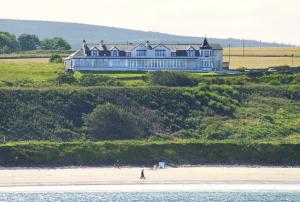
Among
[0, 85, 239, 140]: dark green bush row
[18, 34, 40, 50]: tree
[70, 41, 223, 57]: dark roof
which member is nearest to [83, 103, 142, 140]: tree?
[0, 85, 239, 140]: dark green bush row

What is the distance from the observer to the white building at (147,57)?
105 meters

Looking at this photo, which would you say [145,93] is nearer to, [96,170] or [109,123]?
[109,123]

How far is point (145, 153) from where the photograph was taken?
65688mm

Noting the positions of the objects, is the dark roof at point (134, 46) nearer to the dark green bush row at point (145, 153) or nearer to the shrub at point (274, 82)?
the shrub at point (274, 82)

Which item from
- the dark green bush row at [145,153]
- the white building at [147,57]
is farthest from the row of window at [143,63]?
the dark green bush row at [145,153]

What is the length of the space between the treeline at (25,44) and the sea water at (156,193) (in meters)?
95.7

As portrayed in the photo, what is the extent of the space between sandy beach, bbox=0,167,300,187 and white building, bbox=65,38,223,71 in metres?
42.9

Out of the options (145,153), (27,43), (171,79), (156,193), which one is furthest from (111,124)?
(27,43)

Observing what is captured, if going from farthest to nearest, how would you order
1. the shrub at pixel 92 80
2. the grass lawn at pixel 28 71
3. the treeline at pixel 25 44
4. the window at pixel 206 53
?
the treeline at pixel 25 44 → the window at pixel 206 53 → the grass lawn at pixel 28 71 → the shrub at pixel 92 80

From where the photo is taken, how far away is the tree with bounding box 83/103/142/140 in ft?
238

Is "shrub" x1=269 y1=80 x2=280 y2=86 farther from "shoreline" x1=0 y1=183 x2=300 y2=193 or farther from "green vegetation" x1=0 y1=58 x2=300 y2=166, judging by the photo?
"shoreline" x1=0 y1=183 x2=300 y2=193

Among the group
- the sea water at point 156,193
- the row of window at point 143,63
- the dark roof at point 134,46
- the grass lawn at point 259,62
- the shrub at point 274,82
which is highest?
the dark roof at point 134,46

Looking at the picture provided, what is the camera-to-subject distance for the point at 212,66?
107 metres

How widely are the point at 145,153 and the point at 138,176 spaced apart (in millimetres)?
5522
